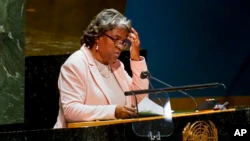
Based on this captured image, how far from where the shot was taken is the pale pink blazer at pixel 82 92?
2641mm

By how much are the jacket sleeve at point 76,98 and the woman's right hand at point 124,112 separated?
0.03m

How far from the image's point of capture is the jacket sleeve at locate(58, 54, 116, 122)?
2627 mm

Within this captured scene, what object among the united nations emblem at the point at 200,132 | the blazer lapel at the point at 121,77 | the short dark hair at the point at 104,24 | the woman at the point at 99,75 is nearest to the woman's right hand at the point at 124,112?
the woman at the point at 99,75

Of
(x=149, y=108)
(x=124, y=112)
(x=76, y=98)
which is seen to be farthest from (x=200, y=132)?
(x=76, y=98)

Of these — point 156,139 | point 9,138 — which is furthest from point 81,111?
point 9,138

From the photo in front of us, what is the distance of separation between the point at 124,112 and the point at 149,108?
13 centimetres

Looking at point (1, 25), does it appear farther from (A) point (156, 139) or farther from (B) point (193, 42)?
(B) point (193, 42)

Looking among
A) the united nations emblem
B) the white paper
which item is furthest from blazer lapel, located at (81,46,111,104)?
the united nations emblem

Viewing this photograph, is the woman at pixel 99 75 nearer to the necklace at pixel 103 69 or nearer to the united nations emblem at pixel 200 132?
the necklace at pixel 103 69

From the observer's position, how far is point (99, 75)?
2969mm

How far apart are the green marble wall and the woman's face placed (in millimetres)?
889

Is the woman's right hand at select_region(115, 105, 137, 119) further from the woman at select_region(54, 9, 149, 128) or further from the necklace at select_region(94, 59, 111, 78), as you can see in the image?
the necklace at select_region(94, 59, 111, 78)

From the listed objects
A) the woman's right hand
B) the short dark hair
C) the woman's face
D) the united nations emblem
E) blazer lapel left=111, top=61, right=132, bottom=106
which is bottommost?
the united nations emblem

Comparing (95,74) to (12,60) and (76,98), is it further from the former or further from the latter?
(12,60)
